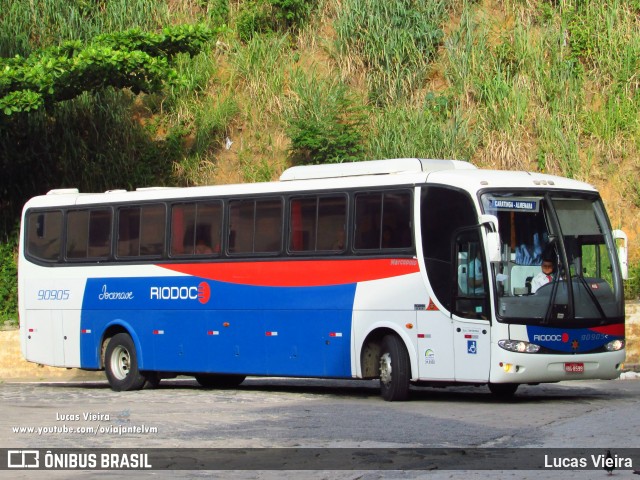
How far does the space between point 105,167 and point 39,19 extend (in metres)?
4.94

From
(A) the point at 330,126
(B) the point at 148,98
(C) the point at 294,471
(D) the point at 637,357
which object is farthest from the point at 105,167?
(C) the point at 294,471

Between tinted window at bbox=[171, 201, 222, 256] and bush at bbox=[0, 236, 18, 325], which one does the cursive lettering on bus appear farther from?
bush at bbox=[0, 236, 18, 325]

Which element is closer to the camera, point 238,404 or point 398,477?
point 398,477

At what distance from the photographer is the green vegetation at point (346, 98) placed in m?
29.4

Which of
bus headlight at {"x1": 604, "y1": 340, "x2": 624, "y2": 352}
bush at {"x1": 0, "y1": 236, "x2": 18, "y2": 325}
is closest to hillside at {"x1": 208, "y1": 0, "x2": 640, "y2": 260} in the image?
bush at {"x1": 0, "y1": 236, "x2": 18, "y2": 325}

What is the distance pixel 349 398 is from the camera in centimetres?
1903

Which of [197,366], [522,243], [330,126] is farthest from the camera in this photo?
[330,126]

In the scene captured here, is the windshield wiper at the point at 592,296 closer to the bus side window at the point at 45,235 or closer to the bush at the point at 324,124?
the bus side window at the point at 45,235

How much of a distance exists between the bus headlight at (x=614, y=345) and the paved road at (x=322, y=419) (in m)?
0.74

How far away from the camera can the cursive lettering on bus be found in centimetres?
2161

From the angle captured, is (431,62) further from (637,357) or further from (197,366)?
(197,366)

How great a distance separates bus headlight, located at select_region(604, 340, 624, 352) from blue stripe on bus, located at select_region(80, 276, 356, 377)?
3758mm

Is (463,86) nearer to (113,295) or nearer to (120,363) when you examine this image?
(113,295)

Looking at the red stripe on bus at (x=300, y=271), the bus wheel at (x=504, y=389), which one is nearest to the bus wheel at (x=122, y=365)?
the red stripe on bus at (x=300, y=271)
